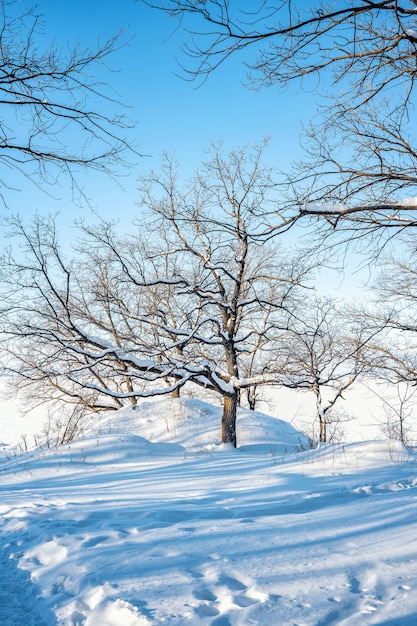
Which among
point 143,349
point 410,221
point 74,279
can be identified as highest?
point 74,279

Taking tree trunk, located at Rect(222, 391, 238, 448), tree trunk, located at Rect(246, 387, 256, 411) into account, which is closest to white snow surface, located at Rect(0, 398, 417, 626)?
tree trunk, located at Rect(222, 391, 238, 448)

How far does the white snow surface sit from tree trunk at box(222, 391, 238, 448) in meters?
5.88

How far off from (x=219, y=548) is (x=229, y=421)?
9363mm

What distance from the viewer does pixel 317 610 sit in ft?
6.74

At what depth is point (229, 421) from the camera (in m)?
12.1

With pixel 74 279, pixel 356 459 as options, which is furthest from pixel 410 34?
pixel 74 279

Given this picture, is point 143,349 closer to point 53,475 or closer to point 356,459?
point 53,475

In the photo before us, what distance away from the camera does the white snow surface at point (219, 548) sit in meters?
2.12

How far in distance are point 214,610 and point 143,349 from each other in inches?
388

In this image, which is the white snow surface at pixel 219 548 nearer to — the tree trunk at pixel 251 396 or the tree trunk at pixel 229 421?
the tree trunk at pixel 229 421

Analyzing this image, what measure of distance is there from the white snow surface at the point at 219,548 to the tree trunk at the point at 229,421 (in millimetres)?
5876

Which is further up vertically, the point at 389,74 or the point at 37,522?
the point at 389,74

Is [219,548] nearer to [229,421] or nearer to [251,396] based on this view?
[229,421]

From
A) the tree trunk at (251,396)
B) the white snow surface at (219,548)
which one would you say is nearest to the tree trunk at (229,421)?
the white snow surface at (219,548)
